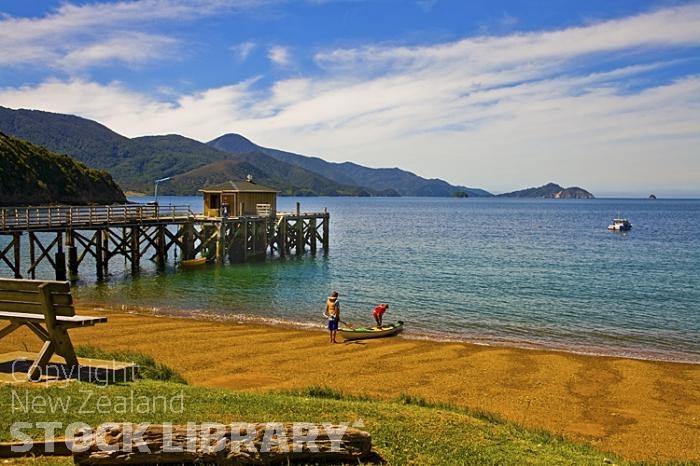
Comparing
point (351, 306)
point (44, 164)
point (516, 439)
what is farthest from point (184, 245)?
point (44, 164)

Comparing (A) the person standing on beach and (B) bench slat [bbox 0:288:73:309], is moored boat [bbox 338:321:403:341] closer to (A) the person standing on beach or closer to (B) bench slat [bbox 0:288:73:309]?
(A) the person standing on beach

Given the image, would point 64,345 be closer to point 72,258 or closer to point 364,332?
point 364,332

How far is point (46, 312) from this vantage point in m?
9.91

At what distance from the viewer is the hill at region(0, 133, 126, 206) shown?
3622 inches

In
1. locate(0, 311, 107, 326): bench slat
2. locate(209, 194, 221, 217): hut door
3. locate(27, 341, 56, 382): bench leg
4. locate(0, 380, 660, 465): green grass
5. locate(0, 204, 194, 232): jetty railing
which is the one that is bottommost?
locate(0, 380, 660, 465): green grass

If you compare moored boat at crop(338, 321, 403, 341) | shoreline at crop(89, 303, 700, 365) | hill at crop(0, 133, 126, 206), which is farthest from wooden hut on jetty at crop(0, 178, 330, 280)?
hill at crop(0, 133, 126, 206)

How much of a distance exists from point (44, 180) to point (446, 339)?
98018 millimetres

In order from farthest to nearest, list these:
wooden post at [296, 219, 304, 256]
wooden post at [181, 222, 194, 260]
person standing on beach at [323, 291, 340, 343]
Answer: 1. wooden post at [296, 219, 304, 256]
2. wooden post at [181, 222, 194, 260]
3. person standing on beach at [323, 291, 340, 343]

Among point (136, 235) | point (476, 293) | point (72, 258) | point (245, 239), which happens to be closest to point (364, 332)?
point (476, 293)

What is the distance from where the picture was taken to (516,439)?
26.9 feet

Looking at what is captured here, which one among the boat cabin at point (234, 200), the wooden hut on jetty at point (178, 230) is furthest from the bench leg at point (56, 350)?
the boat cabin at point (234, 200)

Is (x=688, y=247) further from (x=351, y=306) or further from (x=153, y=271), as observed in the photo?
(x=153, y=271)

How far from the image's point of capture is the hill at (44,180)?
92.0 m

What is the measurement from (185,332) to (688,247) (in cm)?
6090
